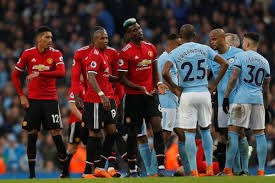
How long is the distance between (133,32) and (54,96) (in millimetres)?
1864

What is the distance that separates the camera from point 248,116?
11.3m

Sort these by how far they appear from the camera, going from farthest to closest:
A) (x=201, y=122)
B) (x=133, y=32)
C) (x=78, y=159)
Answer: (x=78, y=159)
(x=133, y=32)
(x=201, y=122)

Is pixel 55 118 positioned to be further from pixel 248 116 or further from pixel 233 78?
pixel 248 116

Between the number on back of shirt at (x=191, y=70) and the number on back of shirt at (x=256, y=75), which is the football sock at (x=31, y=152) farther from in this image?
the number on back of shirt at (x=256, y=75)

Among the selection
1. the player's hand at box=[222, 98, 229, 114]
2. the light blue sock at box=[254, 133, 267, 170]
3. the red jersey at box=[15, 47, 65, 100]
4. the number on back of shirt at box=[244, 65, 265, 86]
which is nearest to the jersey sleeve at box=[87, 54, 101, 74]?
the red jersey at box=[15, 47, 65, 100]

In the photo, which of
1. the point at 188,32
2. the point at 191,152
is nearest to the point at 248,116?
the point at 191,152

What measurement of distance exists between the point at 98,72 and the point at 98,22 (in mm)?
9644

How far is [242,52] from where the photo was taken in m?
11.4

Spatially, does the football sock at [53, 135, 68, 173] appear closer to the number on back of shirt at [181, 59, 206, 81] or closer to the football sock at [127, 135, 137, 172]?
the football sock at [127, 135, 137, 172]

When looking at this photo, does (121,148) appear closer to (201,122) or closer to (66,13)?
(201,122)

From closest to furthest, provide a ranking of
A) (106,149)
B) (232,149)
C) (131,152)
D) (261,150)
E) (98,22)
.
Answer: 1. (232,149)
2. (261,150)
3. (106,149)
4. (131,152)
5. (98,22)

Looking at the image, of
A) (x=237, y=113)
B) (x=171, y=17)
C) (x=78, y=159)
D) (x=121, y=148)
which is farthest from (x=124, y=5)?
(x=237, y=113)

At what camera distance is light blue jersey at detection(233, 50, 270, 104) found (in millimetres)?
11211

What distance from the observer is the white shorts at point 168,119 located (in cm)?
1198
